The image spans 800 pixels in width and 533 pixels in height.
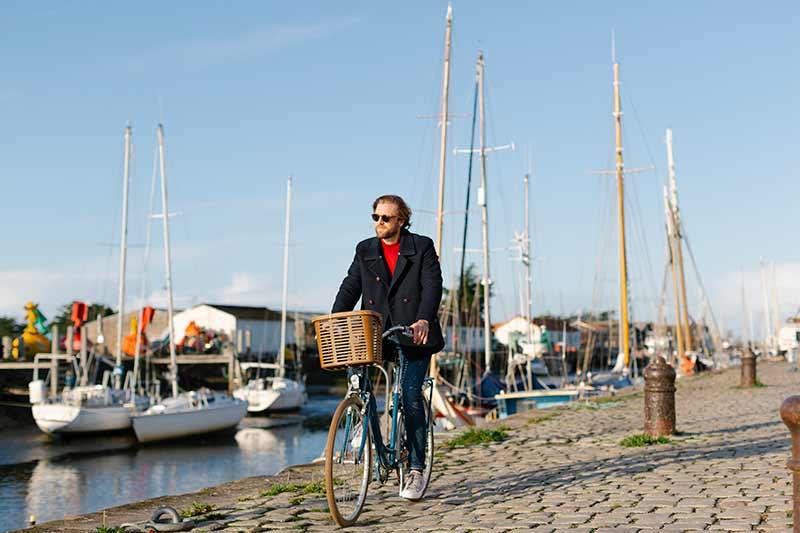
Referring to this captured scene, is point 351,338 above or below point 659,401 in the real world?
above

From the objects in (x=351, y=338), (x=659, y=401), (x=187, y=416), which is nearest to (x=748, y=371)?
(x=659, y=401)

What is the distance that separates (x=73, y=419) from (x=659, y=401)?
93.5 ft

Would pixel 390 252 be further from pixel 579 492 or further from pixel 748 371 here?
pixel 748 371

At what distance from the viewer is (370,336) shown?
6.06 m

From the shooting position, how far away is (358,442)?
6406 millimetres

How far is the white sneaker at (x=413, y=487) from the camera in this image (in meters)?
7.01

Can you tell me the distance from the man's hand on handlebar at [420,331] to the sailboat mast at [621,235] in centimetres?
3022

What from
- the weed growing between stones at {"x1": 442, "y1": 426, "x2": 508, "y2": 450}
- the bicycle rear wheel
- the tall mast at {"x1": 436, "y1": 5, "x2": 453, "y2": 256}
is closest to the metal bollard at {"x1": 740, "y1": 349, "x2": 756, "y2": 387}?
the tall mast at {"x1": 436, "y1": 5, "x2": 453, "y2": 256}

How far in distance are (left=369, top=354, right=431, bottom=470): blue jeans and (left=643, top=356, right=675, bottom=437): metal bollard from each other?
18.3 ft

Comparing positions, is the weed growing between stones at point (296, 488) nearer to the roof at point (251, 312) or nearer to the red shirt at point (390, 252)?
the red shirt at point (390, 252)

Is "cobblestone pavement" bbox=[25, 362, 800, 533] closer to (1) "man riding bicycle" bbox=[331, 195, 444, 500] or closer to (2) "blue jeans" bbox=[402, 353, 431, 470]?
(2) "blue jeans" bbox=[402, 353, 431, 470]

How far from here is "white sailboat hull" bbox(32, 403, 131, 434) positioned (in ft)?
117

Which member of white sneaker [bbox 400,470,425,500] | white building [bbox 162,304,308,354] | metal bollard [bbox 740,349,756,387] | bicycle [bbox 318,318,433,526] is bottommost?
white sneaker [bbox 400,470,425,500]

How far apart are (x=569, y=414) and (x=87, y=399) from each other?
2564 cm
